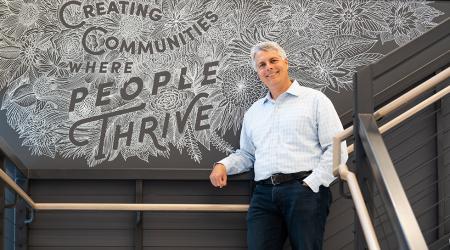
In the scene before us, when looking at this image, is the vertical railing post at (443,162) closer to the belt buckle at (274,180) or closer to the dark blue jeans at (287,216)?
the dark blue jeans at (287,216)

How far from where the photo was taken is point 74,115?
403cm

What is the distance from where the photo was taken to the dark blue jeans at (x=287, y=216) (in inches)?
132

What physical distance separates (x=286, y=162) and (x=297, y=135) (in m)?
0.16

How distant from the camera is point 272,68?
3.62 meters

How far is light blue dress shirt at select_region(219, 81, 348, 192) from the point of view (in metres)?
3.44

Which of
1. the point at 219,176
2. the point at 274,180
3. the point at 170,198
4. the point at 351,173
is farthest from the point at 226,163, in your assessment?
the point at 351,173

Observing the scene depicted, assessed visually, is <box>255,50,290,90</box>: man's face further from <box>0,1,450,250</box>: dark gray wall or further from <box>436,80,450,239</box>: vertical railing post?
<box>436,80,450,239</box>: vertical railing post

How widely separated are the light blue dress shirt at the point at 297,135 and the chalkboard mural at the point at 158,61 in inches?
17.3

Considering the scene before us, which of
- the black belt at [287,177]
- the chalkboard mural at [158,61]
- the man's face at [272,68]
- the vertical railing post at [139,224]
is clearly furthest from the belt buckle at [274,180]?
the vertical railing post at [139,224]

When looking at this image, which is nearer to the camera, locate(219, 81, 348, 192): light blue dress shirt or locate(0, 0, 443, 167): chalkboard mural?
locate(219, 81, 348, 192): light blue dress shirt

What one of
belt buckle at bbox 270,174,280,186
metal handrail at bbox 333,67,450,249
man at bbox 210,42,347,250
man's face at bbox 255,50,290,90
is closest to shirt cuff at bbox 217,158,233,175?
man at bbox 210,42,347,250

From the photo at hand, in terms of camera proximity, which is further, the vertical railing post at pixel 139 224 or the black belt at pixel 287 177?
the vertical railing post at pixel 139 224

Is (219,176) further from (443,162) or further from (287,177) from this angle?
(443,162)

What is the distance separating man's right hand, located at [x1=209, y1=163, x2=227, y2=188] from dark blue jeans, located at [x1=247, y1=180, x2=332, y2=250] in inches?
7.5
